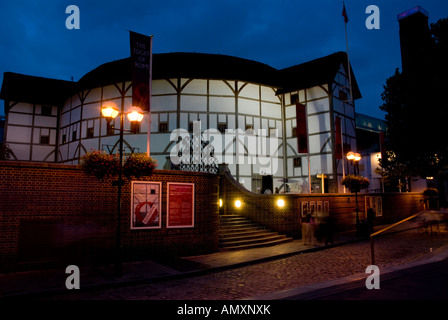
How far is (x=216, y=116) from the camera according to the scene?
25359 millimetres

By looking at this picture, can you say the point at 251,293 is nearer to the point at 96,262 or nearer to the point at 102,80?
the point at 96,262

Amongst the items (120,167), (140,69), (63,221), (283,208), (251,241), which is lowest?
(251,241)

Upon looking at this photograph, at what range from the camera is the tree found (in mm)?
20016

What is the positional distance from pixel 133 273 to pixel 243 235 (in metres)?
6.90

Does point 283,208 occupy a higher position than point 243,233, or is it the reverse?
point 283,208

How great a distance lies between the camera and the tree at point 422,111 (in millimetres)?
20016

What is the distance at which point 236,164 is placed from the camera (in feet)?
82.0

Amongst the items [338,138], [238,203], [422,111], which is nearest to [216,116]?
[338,138]

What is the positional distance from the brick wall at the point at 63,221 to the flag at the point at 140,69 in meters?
3.08

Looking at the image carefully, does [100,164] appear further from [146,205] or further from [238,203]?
[238,203]

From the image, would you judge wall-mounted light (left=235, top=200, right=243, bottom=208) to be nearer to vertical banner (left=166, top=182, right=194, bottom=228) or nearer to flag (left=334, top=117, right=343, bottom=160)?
vertical banner (left=166, top=182, right=194, bottom=228)

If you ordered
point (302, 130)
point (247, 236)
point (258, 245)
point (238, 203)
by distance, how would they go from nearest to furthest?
1. point (258, 245)
2. point (247, 236)
3. point (238, 203)
4. point (302, 130)
